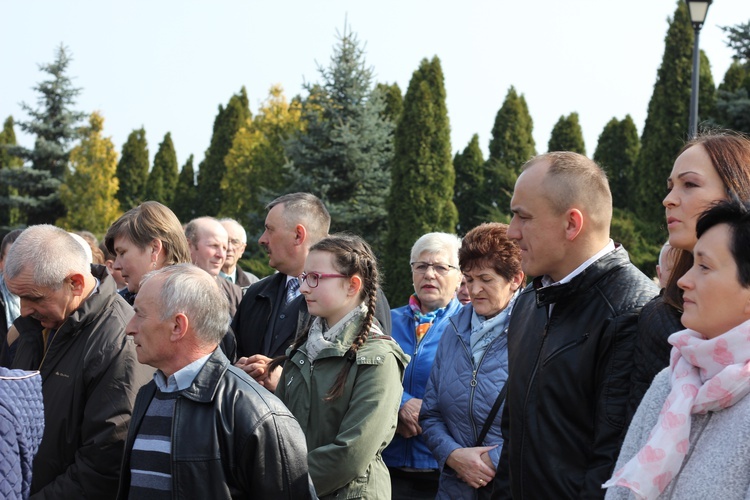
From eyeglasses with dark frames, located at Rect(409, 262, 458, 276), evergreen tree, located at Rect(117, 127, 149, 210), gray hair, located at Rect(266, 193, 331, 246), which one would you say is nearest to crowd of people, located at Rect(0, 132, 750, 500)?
gray hair, located at Rect(266, 193, 331, 246)

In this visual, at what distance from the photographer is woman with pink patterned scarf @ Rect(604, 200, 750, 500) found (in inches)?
83.0

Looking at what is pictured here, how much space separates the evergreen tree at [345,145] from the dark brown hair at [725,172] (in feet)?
57.4

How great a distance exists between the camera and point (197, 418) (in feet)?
9.90

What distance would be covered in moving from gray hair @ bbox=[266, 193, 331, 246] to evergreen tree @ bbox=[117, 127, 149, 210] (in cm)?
3528

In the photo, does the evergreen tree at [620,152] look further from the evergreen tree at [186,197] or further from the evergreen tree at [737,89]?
the evergreen tree at [186,197]

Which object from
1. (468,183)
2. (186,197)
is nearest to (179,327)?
(468,183)

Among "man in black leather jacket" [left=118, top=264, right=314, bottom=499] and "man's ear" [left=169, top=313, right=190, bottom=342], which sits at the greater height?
"man's ear" [left=169, top=313, right=190, bottom=342]

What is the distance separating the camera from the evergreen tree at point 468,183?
26406 mm

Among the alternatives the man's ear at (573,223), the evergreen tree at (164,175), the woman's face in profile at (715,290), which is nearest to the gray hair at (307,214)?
the man's ear at (573,223)

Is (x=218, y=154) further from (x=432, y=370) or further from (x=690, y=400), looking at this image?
(x=690, y=400)

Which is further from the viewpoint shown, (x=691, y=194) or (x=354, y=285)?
(x=354, y=285)

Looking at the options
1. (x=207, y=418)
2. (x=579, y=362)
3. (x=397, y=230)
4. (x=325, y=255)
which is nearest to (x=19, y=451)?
(x=207, y=418)

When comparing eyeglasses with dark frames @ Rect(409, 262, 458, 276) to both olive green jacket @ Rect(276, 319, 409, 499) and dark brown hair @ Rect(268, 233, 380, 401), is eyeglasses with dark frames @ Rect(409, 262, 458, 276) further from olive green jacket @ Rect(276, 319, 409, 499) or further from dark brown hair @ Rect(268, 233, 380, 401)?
olive green jacket @ Rect(276, 319, 409, 499)

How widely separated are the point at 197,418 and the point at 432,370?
2050mm
